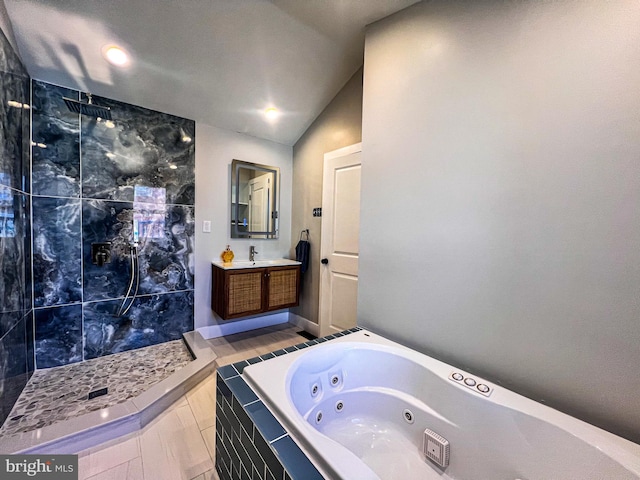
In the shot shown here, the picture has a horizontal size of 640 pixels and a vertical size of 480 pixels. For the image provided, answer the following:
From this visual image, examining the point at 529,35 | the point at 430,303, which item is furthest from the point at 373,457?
the point at 529,35

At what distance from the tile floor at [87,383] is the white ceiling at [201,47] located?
2237 millimetres

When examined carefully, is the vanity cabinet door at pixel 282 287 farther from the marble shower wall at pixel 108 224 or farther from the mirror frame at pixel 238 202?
the marble shower wall at pixel 108 224

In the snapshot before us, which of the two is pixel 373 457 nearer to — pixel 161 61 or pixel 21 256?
pixel 21 256

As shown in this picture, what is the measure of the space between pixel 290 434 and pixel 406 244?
1125 mm

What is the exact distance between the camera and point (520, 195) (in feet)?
3.63

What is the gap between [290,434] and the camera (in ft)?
2.83

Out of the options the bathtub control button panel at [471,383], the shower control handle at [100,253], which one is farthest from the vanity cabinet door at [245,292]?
the bathtub control button panel at [471,383]

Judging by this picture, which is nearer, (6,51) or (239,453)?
(239,453)

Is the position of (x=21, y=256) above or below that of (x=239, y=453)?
above

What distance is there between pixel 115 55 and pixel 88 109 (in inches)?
21.9

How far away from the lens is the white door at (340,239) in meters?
2.37

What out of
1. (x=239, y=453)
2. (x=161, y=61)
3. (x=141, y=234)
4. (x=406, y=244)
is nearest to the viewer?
(x=239, y=453)

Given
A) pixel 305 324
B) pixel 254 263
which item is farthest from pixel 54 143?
pixel 305 324

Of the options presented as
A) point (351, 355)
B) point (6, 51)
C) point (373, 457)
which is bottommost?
point (373, 457)
